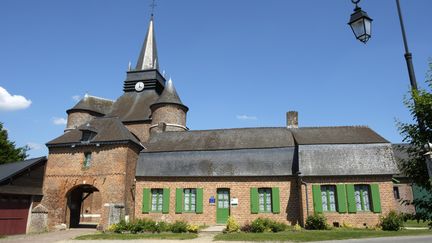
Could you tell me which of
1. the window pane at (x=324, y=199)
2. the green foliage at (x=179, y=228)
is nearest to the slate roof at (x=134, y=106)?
the green foliage at (x=179, y=228)

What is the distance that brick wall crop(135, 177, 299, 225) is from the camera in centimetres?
1788

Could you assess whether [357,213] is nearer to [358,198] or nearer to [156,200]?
[358,198]

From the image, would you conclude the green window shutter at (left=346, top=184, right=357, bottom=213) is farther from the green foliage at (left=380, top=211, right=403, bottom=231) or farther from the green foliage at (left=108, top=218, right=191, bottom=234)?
the green foliage at (left=108, top=218, right=191, bottom=234)

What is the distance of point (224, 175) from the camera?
18.8 m

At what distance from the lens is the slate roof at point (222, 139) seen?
2005 cm

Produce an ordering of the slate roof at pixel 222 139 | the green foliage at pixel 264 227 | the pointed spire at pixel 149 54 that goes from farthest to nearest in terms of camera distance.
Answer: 1. the pointed spire at pixel 149 54
2. the slate roof at pixel 222 139
3. the green foliage at pixel 264 227

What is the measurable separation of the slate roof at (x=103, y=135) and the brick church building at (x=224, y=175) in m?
0.07

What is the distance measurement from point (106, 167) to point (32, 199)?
180 inches

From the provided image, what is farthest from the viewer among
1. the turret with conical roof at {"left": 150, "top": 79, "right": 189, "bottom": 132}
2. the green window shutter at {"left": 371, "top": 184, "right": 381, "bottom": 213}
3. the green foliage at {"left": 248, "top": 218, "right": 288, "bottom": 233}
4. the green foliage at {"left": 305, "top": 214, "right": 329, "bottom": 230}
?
the turret with conical roof at {"left": 150, "top": 79, "right": 189, "bottom": 132}

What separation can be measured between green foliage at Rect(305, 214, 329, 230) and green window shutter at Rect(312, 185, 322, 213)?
2.29ft

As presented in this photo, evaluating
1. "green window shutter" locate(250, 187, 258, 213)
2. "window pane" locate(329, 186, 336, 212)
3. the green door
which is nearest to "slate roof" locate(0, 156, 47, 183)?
the green door

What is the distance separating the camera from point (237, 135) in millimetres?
21594

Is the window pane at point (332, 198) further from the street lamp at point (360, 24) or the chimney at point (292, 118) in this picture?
the street lamp at point (360, 24)

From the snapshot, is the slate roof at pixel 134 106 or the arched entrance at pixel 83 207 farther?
the slate roof at pixel 134 106
